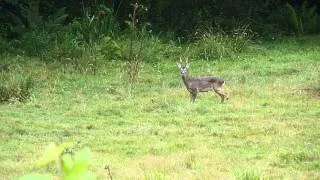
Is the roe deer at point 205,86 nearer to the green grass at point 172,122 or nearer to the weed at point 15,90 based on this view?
the green grass at point 172,122

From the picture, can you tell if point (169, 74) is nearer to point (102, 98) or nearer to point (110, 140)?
point (102, 98)

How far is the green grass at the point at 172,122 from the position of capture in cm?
633

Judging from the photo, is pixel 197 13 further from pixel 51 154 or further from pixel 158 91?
pixel 51 154

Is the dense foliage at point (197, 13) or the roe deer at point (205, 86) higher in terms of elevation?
the dense foliage at point (197, 13)

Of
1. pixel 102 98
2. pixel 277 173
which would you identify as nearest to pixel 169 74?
pixel 102 98

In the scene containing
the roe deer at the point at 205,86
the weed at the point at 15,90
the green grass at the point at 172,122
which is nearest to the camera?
the green grass at the point at 172,122

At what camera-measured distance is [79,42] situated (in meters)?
14.4

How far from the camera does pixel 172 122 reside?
8.41 m

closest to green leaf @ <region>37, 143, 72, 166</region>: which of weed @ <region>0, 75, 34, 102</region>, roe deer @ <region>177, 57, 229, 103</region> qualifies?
roe deer @ <region>177, 57, 229, 103</region>

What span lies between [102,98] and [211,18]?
7.08 meters

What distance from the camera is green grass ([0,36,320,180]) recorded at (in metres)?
6.33

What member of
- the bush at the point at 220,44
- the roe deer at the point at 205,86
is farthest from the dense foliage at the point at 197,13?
the roe deer at the point at 205,86

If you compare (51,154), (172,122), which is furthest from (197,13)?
(51,154)

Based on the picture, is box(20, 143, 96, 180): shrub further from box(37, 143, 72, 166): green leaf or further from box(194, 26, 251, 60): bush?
box(194, 26, 251, 60): bush
